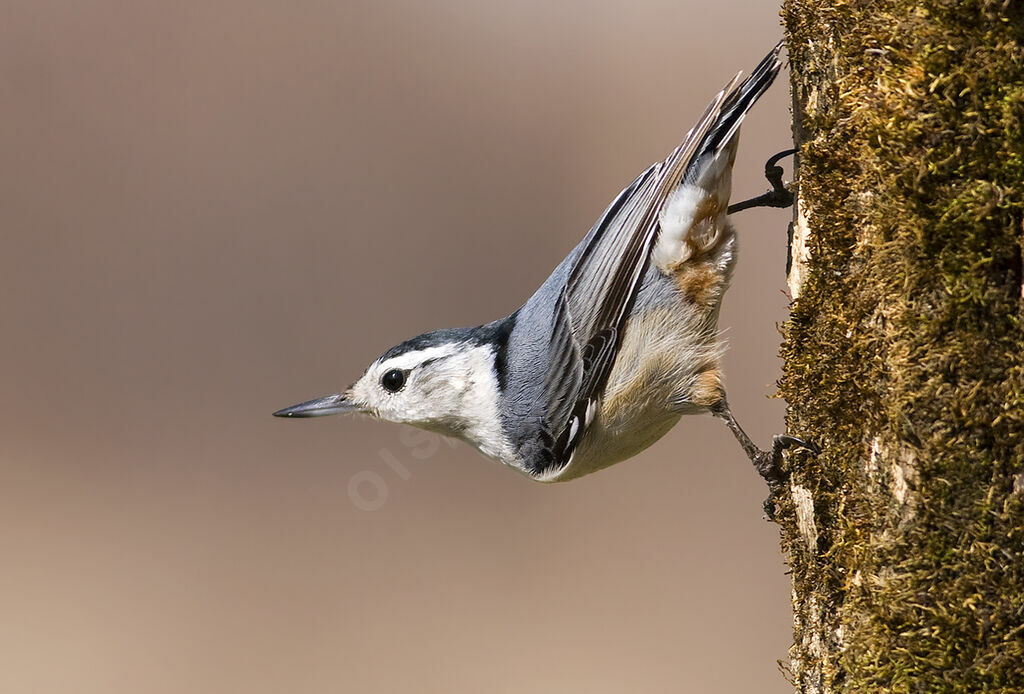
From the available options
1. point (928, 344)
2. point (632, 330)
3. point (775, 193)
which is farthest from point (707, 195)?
point (928, 344)

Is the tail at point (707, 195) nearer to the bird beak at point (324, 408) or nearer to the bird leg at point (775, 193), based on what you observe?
the bird leg at point (775, 193)

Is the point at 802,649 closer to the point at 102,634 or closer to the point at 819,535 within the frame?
the point at 819,535

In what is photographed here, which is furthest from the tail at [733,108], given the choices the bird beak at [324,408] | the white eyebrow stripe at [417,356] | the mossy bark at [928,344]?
the bird beak at [324,408]

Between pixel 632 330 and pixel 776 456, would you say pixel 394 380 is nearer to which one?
pixel 632 330

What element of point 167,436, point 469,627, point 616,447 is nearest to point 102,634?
point 167,436

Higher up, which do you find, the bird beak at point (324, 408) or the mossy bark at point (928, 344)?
the bird beak at point (324, 408)

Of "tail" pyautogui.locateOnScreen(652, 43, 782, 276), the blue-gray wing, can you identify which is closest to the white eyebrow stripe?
the blue-gray wing
